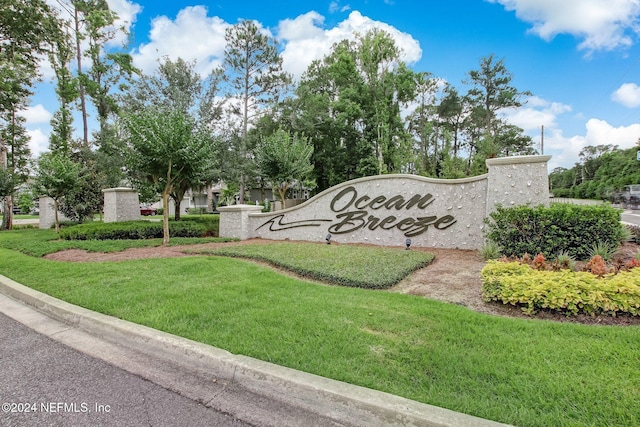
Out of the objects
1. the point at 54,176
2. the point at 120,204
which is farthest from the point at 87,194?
the point at 54,176

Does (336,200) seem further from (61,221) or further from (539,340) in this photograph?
(61,221)

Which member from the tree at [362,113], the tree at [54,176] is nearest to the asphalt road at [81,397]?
the tree at [54,176]

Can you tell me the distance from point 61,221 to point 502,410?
21421 millimetres

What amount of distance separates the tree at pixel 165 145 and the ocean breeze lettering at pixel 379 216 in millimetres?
4731

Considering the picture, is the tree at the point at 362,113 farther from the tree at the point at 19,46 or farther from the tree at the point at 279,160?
the tree at the point at 19,46

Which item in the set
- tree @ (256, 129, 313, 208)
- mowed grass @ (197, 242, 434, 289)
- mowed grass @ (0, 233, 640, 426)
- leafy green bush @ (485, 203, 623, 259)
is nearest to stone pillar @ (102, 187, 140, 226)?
tree @ (256, 129, 313, 208)

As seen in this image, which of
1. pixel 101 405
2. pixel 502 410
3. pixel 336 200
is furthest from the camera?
pixel 336 200

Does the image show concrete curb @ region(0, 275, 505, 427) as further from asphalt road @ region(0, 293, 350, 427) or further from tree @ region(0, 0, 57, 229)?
tree @ region(0, 0, 57, 229)

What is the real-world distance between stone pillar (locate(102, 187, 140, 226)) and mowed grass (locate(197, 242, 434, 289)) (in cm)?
804

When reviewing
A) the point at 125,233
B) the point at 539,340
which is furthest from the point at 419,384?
the point at 125,233

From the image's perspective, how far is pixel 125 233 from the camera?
37.6 ft

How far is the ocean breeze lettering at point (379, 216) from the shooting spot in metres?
8.61

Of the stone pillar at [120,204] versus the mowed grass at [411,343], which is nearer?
the mowed grass at [411,343]

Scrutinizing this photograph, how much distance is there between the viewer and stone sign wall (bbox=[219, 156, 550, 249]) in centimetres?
703
